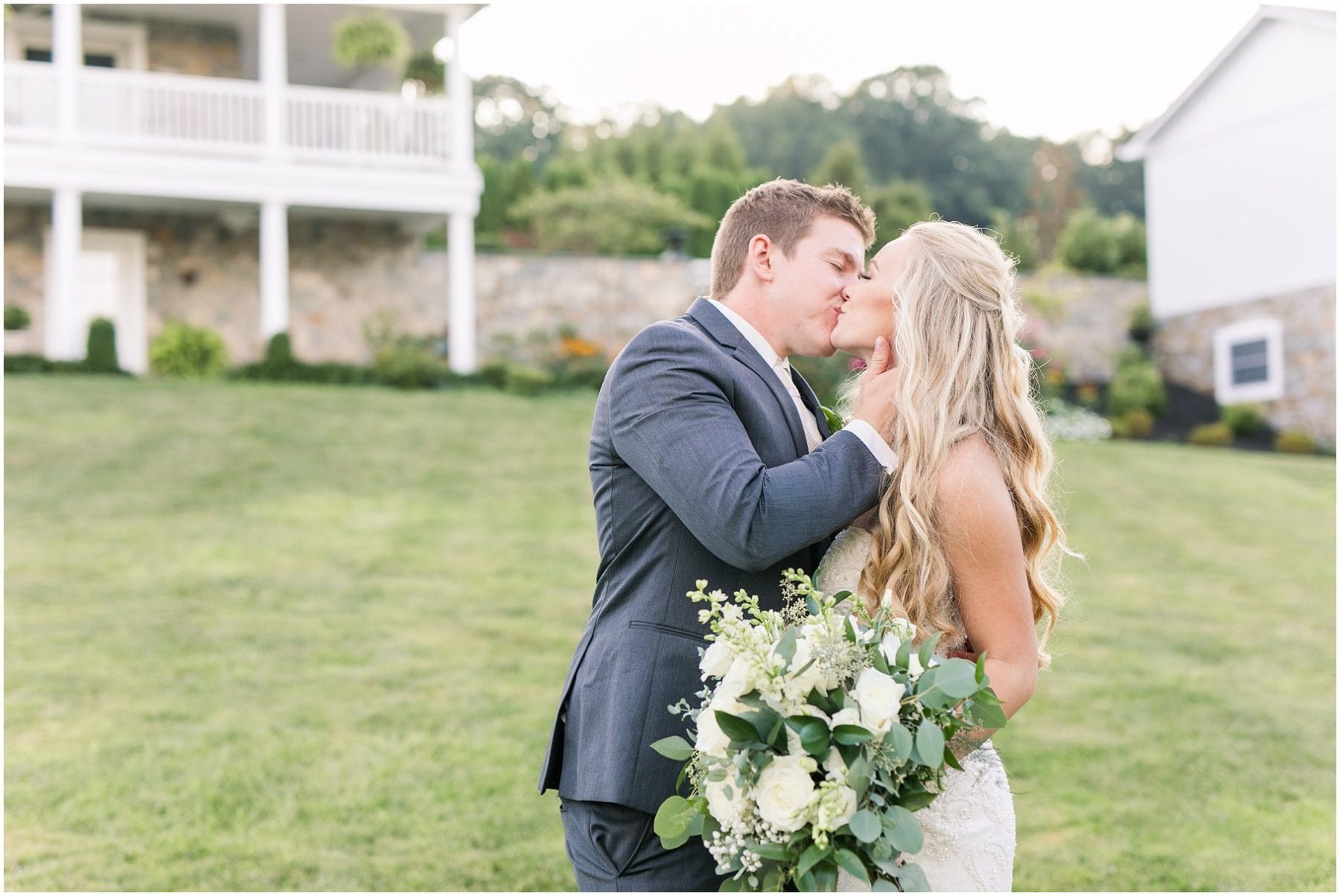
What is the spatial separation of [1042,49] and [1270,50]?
4.26 metres

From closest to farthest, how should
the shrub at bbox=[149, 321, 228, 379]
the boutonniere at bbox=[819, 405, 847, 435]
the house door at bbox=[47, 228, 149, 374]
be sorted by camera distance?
the boutonniere at bbox=[819, 405, 847, 435] < the shrub at bbox=[149, 321, 228, 379] < the house door at bbox=[47, 228, 149, 374]

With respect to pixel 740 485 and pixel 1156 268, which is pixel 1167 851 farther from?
pixel 1156 268

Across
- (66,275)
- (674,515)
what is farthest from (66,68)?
(674,515)

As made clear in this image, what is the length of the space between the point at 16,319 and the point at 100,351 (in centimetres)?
206

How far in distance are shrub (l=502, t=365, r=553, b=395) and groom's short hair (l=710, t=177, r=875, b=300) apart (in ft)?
46.6

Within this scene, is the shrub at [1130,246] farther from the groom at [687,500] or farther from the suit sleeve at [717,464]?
the suit sleeve at [717,464]

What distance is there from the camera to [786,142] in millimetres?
40094

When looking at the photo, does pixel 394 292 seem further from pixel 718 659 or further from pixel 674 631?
pixel 718 659

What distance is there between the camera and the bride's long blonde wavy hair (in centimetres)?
251

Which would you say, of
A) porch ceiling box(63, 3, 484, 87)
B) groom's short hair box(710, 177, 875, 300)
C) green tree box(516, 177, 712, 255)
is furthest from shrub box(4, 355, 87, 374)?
groom's short hair box(710, 177, 875, 300)

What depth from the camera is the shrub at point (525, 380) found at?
1709cm

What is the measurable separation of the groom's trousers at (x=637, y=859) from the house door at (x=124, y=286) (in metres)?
18.2

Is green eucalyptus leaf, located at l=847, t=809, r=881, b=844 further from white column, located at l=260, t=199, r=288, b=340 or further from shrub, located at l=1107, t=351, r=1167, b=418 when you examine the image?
shrub, located at l=1107, t=351, r=1167, b=418

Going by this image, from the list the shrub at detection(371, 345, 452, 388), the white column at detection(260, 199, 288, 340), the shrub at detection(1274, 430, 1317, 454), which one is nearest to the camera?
the shrub at detection(371, 345, 452, 388)
